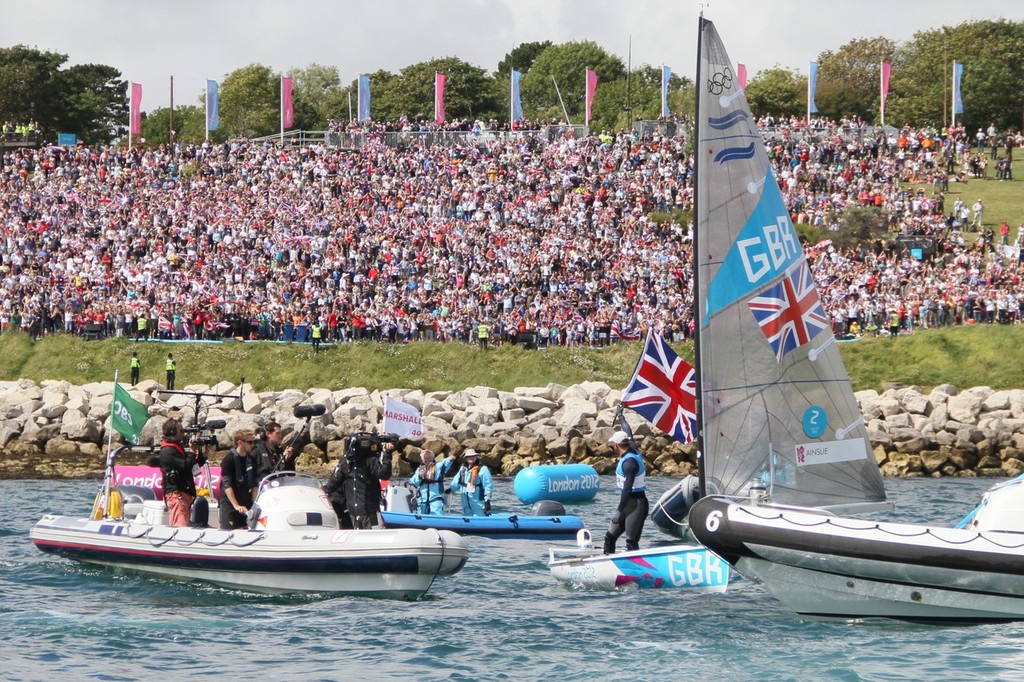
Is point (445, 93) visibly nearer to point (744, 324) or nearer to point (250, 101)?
point (250, 101)

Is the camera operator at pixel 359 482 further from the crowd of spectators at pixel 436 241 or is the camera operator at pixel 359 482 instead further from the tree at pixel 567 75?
the tree at pixel 567 75

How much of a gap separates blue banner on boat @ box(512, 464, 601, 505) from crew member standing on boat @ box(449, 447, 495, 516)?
4.21 meters

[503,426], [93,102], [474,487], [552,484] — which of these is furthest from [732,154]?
[93,102]

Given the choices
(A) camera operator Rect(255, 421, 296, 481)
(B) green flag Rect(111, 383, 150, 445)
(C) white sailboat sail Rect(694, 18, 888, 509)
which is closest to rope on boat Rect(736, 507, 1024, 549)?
(C) white sailboat sail Rect(694, 18, 888, 509)

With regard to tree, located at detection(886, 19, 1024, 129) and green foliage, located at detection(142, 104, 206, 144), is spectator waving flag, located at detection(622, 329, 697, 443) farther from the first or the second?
green foliage, located at detection(142, 104, 206, 144)

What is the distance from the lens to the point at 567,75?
11350 cm

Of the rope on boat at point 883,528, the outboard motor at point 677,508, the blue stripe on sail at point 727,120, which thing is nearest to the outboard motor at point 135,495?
the outboard motor at point 677,508

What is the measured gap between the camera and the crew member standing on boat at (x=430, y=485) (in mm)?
24453

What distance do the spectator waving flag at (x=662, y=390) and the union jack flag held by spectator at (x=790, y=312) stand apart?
374cm

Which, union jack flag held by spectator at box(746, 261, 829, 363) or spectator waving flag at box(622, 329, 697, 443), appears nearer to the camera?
union jack flag held by spectator at box(746, 261, 829, 363)

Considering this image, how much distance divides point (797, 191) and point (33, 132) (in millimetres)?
34688

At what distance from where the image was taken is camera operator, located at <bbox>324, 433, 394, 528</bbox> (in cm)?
1839

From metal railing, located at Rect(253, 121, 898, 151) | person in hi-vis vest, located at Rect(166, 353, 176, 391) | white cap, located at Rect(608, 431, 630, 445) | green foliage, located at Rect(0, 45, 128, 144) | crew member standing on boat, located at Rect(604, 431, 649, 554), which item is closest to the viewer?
crew member standing on boat, located at Rect(604, 431, 649, 554)

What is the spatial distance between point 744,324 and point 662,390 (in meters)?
4.62
